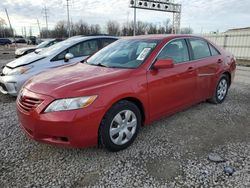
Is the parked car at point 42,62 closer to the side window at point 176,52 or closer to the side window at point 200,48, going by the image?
the side window at point 176,52

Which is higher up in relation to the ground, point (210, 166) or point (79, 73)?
point (79, 73)

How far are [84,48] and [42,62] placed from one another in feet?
4.02

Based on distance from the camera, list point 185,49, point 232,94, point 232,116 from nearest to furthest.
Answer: point 185,49, point 232,116, point 232,94

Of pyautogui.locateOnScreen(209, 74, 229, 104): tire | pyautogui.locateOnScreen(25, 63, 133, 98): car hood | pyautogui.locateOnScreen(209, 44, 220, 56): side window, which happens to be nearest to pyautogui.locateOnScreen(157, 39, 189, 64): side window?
pyautogui.locateOnScreen(25, 63, 133, 98): car hood

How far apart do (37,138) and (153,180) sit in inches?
57.3

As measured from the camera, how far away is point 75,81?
2729 millimetres

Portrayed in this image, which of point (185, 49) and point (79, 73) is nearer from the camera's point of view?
point (79, 73)

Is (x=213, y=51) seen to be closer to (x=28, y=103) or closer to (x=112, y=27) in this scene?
(x=28, y=103)

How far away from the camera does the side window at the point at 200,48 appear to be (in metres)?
4.10

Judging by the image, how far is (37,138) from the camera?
2625 mm

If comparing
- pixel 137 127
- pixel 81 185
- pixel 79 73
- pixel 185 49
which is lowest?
pixel 81 185

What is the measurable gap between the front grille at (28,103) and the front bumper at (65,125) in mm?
44

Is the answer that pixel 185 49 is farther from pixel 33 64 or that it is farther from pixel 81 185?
pixel 33 64

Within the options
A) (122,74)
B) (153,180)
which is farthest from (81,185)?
(122,74)
